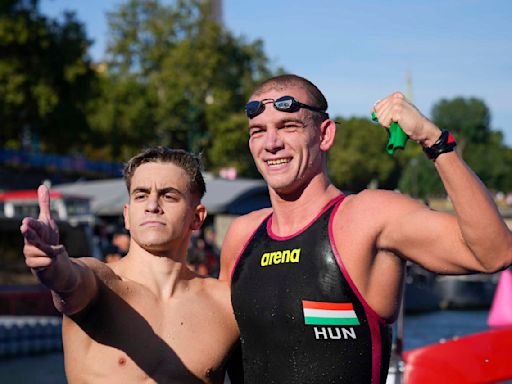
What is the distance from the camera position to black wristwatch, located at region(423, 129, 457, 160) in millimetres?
3715

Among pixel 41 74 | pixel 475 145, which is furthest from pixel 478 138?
pixel 41 74

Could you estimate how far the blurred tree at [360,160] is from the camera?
4220 inches

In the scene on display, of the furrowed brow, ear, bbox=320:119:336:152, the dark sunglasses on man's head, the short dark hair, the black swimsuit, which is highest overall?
the dark sunglasses on man's head

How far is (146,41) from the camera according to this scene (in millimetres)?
64438

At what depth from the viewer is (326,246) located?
168 inches

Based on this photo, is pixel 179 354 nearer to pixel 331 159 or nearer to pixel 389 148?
pixel 389 148

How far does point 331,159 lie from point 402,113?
103409 millimetres

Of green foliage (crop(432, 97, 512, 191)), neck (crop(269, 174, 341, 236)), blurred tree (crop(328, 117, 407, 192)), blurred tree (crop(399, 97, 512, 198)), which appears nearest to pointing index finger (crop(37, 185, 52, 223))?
neck (crop(269, 174, 341, 236))

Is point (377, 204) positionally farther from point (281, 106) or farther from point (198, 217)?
point (198, 217)

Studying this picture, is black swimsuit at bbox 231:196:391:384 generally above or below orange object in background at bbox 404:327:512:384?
above

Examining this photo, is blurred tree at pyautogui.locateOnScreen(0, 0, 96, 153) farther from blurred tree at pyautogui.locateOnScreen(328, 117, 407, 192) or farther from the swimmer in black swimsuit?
blurred tree at pyautogui.locateOnScreen(328, 117, 407, 192)

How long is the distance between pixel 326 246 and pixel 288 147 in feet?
1.84

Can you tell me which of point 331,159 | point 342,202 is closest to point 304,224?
point 342,202

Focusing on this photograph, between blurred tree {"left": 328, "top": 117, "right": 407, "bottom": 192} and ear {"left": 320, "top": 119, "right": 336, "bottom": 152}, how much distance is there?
100923 mm
